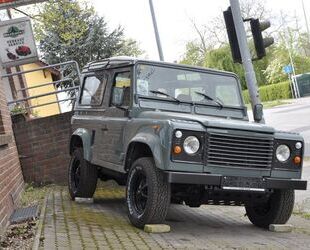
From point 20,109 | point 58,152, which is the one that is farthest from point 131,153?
point 20,109

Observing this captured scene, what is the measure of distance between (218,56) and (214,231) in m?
57.8

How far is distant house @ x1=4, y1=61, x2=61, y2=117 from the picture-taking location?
55.9 feet

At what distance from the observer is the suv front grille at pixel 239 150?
6.90 metres

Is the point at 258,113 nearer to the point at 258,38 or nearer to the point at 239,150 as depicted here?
the point at 239,150

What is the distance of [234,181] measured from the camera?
6.95 meters

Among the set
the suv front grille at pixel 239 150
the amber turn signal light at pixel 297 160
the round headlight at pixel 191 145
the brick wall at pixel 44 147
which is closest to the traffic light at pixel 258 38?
the amber turn signal light at pixel 297 160

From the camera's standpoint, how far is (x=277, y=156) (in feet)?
24.1

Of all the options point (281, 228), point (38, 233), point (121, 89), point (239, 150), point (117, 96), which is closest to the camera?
point (38, 233)

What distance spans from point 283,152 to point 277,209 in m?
0.80

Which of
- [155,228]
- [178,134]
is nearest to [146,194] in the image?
[155,228]

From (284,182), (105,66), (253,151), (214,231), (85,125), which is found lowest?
(214,231)

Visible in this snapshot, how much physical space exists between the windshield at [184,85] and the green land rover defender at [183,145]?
0.01 meters

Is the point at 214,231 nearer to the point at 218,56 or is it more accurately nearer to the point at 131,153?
the point at 131,153

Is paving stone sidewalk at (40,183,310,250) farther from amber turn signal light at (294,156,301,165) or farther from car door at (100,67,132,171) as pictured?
amber turn signal light at (294,156,301,165)
